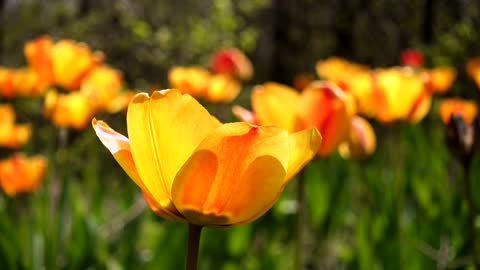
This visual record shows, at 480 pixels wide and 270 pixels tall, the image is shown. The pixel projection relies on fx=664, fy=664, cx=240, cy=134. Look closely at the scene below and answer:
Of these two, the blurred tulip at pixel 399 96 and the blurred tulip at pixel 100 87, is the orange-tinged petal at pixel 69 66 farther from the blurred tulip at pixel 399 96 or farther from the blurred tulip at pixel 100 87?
the blurred tulip at pixel 399 96

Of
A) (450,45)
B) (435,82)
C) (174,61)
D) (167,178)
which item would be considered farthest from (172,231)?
(174,61)

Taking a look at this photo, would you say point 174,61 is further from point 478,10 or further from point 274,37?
point 478,10

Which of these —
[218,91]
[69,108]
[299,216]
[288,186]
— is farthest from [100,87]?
[299,216]

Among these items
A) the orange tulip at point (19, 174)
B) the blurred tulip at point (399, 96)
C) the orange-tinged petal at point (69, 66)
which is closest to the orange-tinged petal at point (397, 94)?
the blurred tulip at point (399, 96)

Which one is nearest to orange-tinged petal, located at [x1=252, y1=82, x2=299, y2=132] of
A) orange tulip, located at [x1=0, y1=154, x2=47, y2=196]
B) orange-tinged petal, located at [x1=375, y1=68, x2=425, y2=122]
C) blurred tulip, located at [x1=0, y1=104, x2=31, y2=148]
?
orange-tinged petal, located at [x1=375, y1=68, x2=425, y2=122]

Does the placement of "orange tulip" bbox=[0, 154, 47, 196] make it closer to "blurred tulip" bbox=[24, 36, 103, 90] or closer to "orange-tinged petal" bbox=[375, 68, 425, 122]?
"blurred tulip" bbox=[24, 36, 103, 90]

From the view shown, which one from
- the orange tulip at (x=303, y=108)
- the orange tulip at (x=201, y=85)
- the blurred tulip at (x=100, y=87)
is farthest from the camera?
the orange tulip at (x=201, y=85)
